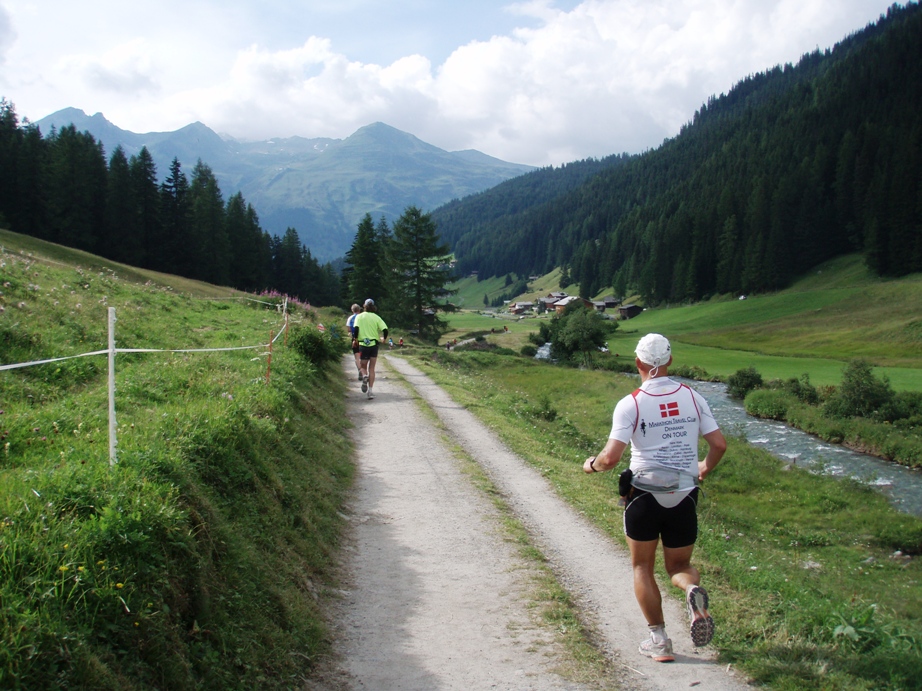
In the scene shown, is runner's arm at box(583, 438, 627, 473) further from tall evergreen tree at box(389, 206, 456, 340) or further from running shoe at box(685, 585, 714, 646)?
tall evergreen tree at box(389, 206, 456, 340)

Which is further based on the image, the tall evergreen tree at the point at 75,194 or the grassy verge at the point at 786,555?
the tall evergreen tree at the point at 75,194

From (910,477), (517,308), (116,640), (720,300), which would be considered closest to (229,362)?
(116,640)

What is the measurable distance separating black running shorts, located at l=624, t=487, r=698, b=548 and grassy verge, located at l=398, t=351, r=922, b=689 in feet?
3.60

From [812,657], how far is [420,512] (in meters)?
5.59

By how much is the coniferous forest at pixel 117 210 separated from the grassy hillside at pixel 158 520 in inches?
2604

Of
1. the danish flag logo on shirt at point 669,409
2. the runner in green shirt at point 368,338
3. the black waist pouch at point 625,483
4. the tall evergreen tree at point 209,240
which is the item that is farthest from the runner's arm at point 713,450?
the tall evergreen tree at point 209,240

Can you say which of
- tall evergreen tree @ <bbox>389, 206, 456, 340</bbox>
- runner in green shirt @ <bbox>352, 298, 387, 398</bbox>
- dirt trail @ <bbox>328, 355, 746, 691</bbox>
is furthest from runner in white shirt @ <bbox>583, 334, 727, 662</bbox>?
tall evergreen tree @ <bbox>389, 206, 456, 340</bbox>

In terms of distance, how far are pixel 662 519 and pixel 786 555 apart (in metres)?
10.6

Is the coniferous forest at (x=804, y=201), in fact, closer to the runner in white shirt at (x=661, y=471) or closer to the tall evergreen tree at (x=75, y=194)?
the tall evergreen tree at (x=75, y=194)

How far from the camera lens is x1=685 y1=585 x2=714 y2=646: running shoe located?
16.7 ft

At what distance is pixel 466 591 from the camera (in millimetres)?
6812

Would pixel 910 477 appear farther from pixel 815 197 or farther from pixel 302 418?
pixel 815 197

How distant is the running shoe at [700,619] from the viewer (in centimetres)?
509

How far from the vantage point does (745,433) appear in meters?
33.3
